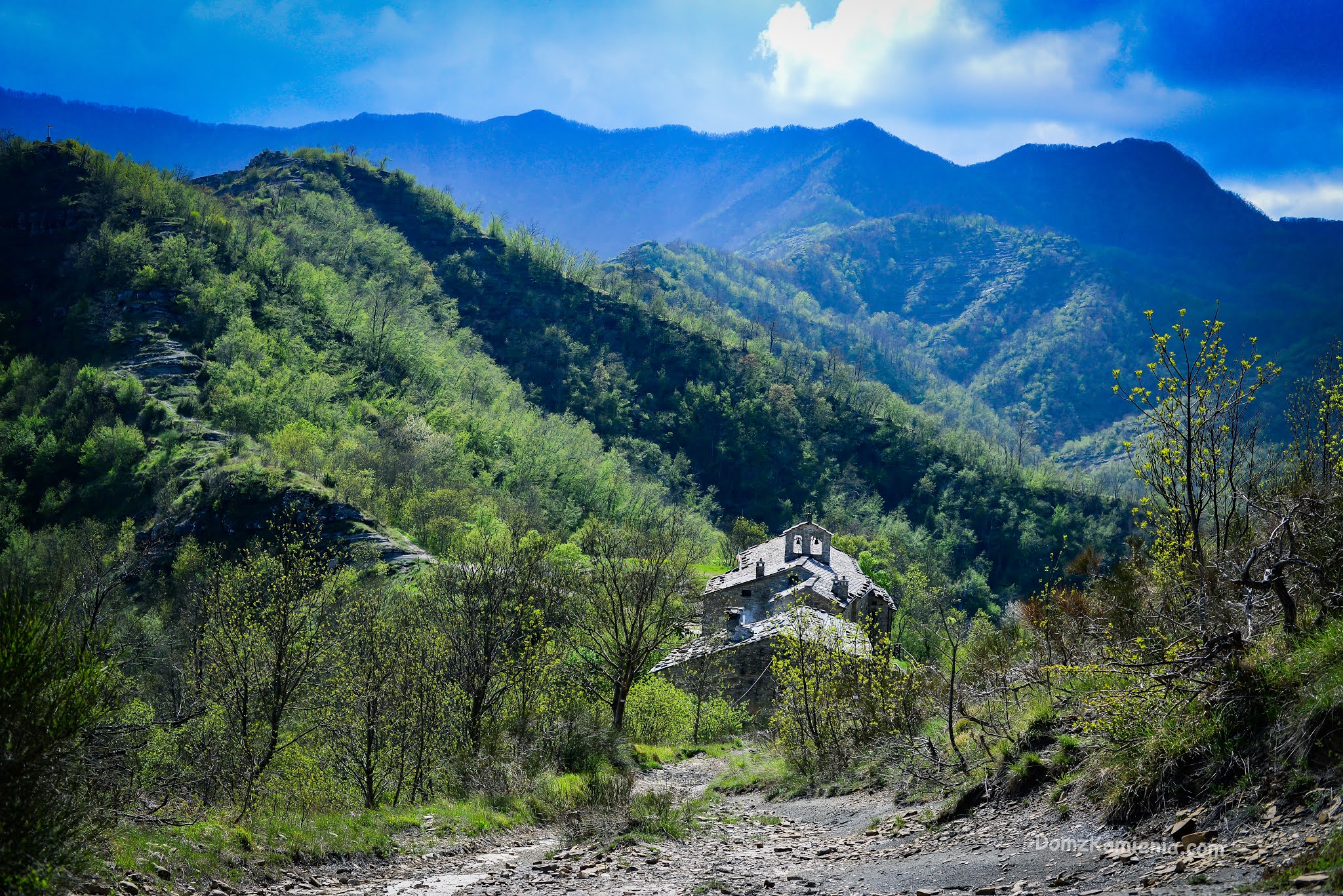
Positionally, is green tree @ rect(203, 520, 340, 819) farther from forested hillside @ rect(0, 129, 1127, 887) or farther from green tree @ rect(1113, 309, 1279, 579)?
green tree @ rect(1113, 309, 1279, 579)

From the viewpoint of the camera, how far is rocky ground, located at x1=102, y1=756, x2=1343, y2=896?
20.6 feet

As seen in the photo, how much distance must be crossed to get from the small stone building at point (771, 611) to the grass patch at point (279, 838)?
31.0 feet

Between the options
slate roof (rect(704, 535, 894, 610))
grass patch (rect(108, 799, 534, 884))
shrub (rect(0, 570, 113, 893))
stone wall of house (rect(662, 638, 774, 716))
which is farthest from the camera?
slate roof (rect(704, 535, 894, 610))

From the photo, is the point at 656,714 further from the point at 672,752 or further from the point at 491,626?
the point at 491,626

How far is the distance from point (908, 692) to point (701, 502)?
399 feet

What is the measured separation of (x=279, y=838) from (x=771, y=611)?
3511cm

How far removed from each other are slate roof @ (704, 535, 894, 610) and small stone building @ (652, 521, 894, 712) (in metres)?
0.09

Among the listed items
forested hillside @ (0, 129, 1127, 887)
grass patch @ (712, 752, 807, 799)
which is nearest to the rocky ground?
grass patch @ (712, 752, 807, 799)

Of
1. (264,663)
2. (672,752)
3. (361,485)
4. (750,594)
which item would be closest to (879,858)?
(672,752)

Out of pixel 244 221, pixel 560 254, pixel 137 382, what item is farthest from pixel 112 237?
pixel 560 254

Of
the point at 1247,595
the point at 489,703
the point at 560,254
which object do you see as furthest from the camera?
the point at 560,254

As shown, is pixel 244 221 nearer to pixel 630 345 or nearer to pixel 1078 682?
pixel 630 345

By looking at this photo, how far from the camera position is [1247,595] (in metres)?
7.23

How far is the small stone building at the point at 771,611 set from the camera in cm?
2431
